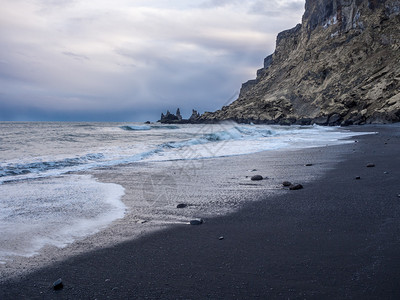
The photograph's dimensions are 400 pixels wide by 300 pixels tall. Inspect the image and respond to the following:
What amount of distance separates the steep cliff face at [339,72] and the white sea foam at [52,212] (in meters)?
38.5

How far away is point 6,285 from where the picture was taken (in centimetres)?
213

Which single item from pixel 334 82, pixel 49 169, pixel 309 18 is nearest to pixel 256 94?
pixel 309 18

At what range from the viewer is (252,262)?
2.38m

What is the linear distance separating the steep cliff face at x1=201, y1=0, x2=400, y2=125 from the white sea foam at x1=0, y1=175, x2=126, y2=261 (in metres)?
38.5

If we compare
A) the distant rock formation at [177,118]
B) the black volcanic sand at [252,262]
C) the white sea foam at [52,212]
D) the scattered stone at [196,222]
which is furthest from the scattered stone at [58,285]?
the distant rock formation at [177,118]

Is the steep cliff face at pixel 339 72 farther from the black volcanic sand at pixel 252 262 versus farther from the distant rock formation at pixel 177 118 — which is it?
the black volcanic sand at pixel 252 262

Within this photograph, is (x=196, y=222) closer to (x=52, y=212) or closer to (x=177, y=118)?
(x=52, y=212)

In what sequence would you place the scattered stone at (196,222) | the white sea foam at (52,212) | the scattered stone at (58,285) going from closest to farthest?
the scattered stone at (58,285), the white sea foam at (52,212), the scattered stone at (196,222)

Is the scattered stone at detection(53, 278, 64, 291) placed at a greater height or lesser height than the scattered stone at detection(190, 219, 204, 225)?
greater

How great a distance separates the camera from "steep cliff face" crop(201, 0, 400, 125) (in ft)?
146

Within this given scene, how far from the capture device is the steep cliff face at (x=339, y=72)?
4444 cm

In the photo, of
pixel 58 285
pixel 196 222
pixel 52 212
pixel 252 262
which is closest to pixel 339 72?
pixel 196 222

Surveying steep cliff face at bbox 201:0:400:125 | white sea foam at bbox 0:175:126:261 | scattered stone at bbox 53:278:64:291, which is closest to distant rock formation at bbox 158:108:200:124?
steep cliff face at bbox 201:0:400:125

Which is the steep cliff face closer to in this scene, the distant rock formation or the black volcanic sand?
the distant rock formation
